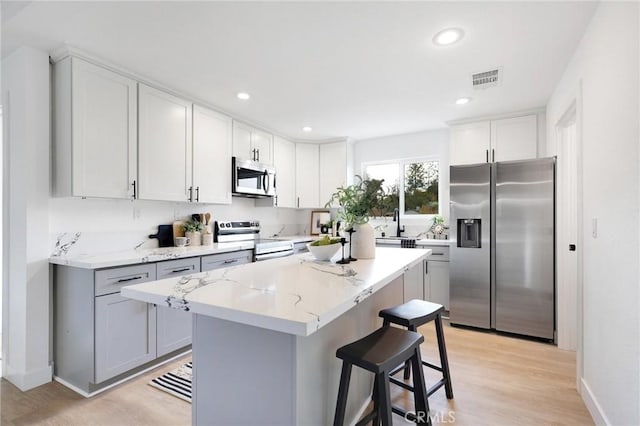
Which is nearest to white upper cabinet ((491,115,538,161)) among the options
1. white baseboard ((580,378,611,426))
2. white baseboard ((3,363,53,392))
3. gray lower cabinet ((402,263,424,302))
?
gray lower cabinet ((402,263,424,302))

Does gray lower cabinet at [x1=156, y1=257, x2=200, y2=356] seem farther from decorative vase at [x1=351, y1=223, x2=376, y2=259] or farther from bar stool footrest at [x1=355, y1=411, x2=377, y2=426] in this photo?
bar stool footrest at [x1=355, y1=411, x2=377, y2=426]

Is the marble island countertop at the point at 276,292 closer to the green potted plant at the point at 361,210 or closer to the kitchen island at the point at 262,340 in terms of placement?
the kitchen island at the point at 262,340

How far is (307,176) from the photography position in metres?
4.78

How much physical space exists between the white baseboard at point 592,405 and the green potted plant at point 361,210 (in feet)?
4.89

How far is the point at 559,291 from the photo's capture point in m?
2.91

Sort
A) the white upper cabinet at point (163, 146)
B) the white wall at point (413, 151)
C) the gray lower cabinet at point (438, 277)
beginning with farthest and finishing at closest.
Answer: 1. the white wall at point (413, 151)
2. the gray lower cabinet at point (438, 277)
3. the white upper cabinet at point (163, 146)

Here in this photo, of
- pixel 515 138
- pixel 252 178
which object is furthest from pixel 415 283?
pixel 252 178

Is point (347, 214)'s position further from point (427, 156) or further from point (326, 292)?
point (427, 156)

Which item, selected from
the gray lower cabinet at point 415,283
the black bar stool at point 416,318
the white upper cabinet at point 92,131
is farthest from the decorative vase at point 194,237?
the gray lower cabinet at point 415,283

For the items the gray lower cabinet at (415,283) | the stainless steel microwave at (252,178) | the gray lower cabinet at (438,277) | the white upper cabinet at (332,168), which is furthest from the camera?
the white upper cabinet at (332,168)

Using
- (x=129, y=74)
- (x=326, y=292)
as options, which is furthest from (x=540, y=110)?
(x=129, y=74)

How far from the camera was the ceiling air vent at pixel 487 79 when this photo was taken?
2.56 m

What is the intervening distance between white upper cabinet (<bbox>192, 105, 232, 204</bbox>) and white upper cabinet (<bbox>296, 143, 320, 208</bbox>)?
137 cm

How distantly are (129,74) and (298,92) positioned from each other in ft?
4.65
